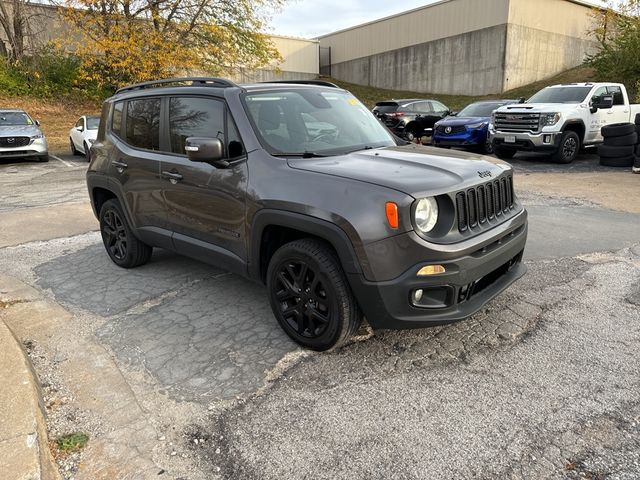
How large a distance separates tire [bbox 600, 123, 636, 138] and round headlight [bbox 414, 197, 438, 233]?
1088 centimetres

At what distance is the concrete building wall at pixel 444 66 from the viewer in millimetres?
28328

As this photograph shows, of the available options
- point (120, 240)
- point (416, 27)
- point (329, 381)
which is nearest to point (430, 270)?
point (329, 381)

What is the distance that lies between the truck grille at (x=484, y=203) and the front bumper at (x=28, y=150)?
14.8m

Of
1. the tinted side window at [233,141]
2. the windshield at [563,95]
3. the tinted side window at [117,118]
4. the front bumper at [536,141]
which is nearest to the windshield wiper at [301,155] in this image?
the tinted side window at [233,141]

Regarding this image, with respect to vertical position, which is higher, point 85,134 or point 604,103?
point 604,103

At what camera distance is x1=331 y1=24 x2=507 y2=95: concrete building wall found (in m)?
28.3

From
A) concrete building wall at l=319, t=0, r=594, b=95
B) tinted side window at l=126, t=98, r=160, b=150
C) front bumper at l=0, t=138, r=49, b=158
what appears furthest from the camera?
concrete building wall at l=319, t=0, r=594, b=95

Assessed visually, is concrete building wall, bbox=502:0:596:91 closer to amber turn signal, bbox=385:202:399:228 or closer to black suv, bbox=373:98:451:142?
black suv, bbox=373:98:451:142

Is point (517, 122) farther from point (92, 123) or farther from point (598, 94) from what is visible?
point (92, 123)

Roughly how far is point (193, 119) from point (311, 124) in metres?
1.01

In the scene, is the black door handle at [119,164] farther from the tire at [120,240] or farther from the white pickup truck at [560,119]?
the white pickup truck at [560,119]

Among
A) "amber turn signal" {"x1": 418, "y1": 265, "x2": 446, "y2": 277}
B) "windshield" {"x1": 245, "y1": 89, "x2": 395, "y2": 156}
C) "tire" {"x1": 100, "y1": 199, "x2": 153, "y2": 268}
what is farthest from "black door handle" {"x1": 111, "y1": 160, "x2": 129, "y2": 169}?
"amber turn signal" {"x1": 418, "y1": 265, "x2": 446, "y2": 277}

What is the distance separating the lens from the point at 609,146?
11.7 meters

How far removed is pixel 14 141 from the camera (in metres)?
14.1
